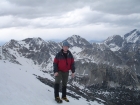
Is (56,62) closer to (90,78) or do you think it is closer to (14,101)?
(14,101)

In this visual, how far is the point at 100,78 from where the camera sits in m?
180

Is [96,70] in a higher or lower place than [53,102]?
lower

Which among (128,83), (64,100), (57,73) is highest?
(57,73)

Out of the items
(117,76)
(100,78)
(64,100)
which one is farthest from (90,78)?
(64,100)

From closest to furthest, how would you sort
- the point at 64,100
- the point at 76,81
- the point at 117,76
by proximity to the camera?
1. the point at 64,100
2. the point at 76,81
3. the point at 117,76

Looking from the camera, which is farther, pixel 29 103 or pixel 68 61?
pixel 68 61

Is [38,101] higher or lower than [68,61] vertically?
lower

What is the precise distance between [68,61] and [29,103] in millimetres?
4133

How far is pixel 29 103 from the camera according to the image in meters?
13.6

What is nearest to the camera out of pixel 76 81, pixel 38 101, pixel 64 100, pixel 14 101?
pixel 14 101

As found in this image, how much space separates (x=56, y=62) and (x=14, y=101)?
4.01 metres

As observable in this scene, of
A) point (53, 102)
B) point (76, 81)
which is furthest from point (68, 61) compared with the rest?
point (76, 81)

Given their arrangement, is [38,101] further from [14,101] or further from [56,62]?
[56,62]

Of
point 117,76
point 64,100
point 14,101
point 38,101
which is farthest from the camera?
point 117,76
